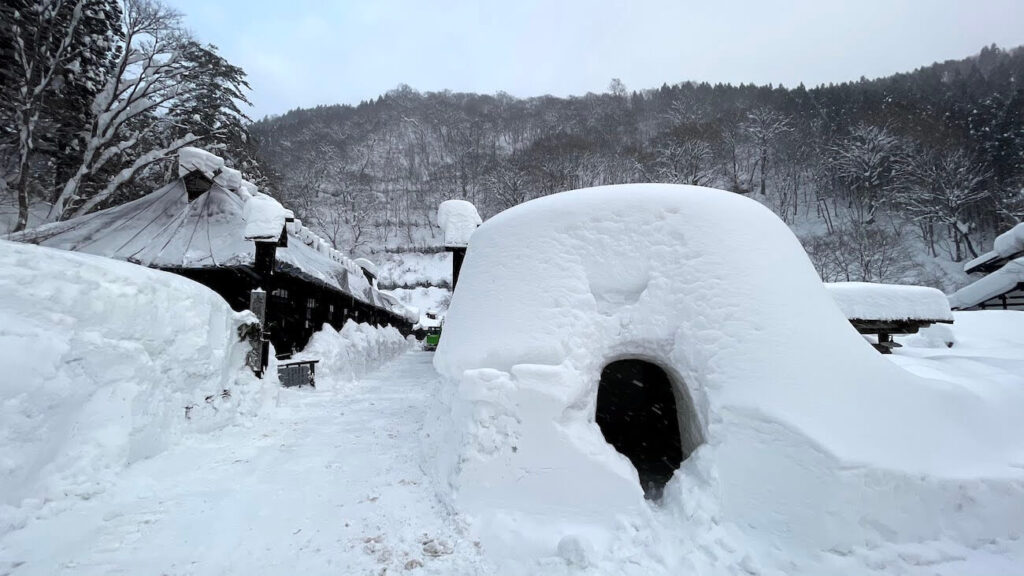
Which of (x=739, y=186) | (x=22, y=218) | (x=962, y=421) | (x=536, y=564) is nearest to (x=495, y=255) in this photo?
(x=536, y=564)

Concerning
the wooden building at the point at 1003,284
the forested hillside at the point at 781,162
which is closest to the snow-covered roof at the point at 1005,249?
the wooden building at the point at 1003,284

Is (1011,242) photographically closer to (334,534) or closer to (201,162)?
(334,534)

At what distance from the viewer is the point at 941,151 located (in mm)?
28359

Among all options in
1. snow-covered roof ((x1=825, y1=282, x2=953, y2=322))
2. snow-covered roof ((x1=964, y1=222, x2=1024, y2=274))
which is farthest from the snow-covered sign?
snow-covered roof ((x1=964, y1=222, x2=1024, y2=274))

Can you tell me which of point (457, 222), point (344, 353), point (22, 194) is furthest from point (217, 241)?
point (22, 194)

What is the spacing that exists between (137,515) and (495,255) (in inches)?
158

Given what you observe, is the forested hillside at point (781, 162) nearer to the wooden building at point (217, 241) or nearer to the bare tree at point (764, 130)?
the bare tree at point (764, 130)

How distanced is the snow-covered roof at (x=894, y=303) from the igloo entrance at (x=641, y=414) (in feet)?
10.4

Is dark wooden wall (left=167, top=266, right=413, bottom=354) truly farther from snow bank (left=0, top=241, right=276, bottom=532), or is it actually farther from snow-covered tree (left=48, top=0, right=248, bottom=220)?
snow-covered tree (left=48, top=0, right=248, bottom=220)

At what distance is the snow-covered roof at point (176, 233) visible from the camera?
29.5 feet

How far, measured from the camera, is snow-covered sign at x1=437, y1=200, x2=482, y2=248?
24.7 feet

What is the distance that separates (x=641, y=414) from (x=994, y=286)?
53.4 ft

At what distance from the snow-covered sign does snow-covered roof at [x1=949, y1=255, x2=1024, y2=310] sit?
58.8 feet

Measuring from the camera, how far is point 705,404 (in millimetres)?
3561
